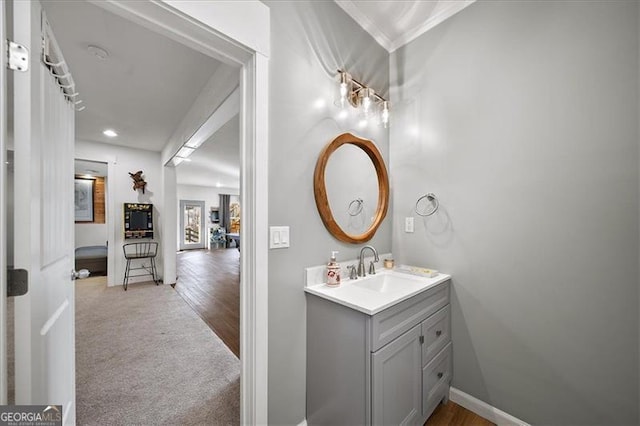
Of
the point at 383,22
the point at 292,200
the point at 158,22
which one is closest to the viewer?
the point at 158,22

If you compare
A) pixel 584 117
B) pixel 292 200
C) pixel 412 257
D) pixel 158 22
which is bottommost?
pixel 412 257

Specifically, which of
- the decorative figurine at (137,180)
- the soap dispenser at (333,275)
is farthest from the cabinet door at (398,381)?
the decorative figurine at (137,180)

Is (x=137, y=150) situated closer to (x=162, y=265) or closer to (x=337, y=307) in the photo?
(x=162, y=265)

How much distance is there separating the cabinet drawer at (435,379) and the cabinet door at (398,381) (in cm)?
6

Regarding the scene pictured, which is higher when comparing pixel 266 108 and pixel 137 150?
pixel 137 150

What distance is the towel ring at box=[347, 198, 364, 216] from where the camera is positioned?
1.83 m

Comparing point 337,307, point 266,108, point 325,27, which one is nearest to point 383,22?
point 325,27

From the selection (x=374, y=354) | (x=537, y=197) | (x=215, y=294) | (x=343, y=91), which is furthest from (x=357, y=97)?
(x=215, y=294)

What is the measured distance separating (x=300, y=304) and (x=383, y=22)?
210 centimetres

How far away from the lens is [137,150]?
15.9 ft

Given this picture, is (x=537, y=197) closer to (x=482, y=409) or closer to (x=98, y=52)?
(x=482, y=409)

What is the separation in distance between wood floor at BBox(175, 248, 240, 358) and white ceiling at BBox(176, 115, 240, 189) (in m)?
2.36

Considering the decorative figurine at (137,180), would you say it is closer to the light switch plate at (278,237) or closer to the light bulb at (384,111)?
the light switch plate at (278,237)

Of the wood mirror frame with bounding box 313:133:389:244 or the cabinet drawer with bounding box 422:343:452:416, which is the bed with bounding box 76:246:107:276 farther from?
the cabinet drawer with bounding box 422:343:452:416
